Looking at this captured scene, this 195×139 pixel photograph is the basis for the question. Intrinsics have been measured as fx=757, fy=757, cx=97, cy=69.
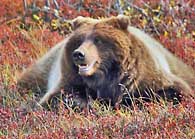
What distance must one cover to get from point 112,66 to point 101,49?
0.22 metres

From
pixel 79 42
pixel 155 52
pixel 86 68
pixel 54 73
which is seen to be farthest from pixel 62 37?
pixel 86 68

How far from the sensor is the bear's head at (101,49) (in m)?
7.37

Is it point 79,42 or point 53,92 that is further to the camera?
point 53,92

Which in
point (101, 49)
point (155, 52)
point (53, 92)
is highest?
point (101, 49)

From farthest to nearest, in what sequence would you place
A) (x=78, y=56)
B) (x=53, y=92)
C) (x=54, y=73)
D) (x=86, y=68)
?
(x=54, y=73), (x=53, y=92), (x=86, y=68), (x=78, y=56)

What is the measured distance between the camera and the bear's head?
290 inches

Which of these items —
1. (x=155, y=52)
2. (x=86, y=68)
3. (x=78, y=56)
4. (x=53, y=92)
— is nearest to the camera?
(x=78, y=56)

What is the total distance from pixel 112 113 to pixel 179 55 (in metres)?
2.50

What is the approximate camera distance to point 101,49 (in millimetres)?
7465

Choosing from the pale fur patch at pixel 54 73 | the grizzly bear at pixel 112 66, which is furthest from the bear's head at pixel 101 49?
the pale fur patch at pixel 54 73

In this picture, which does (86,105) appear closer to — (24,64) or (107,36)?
(107,36)

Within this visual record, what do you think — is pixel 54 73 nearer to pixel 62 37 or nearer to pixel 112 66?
pixel 112 66

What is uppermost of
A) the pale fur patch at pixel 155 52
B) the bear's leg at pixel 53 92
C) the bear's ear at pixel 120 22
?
the bear's ear at pixel 120 22

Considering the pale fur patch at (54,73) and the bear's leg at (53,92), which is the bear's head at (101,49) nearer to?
the bear's leg at (53,92)
